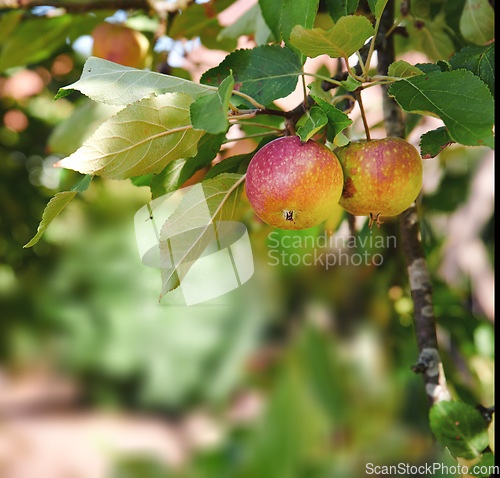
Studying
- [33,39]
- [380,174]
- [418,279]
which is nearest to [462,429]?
[418,279]

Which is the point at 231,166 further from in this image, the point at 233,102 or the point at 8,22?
the point at 8,22

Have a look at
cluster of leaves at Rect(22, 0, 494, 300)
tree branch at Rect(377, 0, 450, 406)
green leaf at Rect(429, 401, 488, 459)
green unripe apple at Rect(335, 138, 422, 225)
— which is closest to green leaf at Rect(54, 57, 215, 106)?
cluster of leaves at Rect(22, 0, 494, 300)

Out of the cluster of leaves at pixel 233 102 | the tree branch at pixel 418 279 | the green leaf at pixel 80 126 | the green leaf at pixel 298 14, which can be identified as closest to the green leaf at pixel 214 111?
the cluster of leaves at pixel 233 102

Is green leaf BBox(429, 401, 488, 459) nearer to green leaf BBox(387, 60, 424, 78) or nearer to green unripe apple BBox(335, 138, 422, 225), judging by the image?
green unripe apple BBox(335, 138, 422, 225)

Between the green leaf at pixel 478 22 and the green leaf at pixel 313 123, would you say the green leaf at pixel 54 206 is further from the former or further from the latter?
the green leaf at pixel 478 22

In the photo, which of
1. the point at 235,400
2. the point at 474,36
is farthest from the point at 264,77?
the point at 235,400

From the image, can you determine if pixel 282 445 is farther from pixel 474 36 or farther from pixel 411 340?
pixel 474 36
